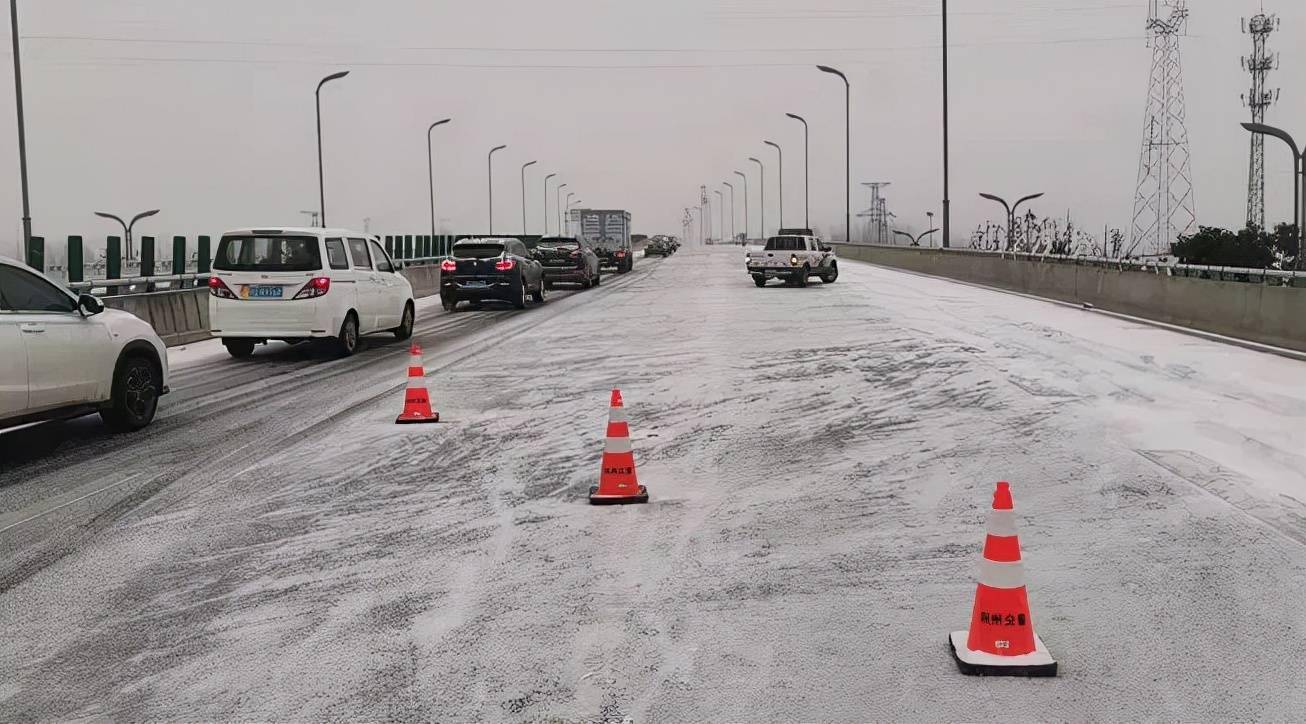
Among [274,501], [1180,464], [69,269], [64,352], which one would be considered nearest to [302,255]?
[69,269]

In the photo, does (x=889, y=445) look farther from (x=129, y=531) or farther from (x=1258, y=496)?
(x=129, y=531)

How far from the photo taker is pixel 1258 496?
301 inches

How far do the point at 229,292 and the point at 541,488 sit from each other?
10024mm

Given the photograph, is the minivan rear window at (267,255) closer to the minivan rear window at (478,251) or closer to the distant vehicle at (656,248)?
the minivan rear window at (478,251)

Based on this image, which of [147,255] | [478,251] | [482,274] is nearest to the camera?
[147,255]

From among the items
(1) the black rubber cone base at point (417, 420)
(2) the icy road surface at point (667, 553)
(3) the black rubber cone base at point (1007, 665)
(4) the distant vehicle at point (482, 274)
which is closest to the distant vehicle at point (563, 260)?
(4) the distant vehicle at point (482, 274)

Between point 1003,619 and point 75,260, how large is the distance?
17.3m

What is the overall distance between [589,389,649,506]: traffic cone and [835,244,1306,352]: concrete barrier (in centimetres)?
1164

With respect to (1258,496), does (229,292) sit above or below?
above

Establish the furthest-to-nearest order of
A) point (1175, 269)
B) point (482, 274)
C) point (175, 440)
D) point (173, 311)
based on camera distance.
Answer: point (482, 274), point (1175, 269), point (173, 311), point (175, 440)

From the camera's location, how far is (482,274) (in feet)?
89.4

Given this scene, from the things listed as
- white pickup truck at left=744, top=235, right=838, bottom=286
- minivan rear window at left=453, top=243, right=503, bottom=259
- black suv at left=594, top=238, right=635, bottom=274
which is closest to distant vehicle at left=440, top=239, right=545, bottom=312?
minivan rear window at left=453, top=243, right=503, bottom=259

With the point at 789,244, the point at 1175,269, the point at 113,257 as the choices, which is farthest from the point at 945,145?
the point at 113,257

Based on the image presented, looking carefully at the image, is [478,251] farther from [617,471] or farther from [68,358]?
[617,471]
